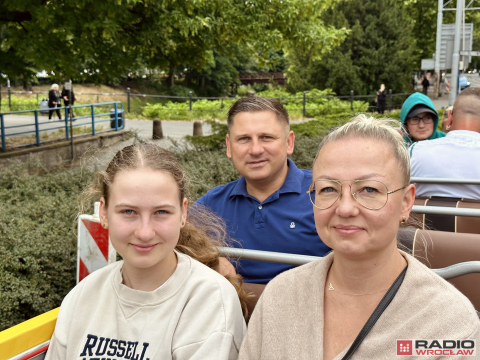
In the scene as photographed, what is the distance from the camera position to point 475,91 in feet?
14.6

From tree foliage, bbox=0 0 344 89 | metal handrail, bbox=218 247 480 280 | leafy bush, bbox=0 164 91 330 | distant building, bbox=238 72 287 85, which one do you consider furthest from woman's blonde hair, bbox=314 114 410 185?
distant building, bbox=238 72 287 85

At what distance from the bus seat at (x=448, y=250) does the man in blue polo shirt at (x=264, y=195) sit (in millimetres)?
432

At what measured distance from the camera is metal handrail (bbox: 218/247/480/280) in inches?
78.0

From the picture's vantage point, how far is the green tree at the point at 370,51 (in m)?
25.3

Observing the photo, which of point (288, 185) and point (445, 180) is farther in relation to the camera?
point (445, 180)

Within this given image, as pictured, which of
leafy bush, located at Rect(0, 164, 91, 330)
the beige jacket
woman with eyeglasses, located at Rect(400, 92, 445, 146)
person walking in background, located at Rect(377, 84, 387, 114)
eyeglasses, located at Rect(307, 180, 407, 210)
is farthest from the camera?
person walking in background, located at Rect(377, 84, 387, 114)

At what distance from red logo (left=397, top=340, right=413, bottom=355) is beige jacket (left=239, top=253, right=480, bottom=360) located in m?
0.01

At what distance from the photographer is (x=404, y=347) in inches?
55.1

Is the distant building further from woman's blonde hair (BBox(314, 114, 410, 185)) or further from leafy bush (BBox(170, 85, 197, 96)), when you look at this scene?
woman's blonde hair (BBox(314, 114, 410, 185))

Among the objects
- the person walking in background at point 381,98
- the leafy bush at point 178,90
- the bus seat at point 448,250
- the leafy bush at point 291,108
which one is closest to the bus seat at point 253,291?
the bus seat at point 448,250

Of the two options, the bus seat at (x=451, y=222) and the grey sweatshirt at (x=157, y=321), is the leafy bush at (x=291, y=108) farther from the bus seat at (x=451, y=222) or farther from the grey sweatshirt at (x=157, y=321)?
the grey sweatshirt at (x=157, y=321)

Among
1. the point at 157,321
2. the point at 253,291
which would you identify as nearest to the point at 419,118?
the point at 253,291

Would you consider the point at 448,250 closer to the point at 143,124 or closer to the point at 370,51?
the point at 143,124

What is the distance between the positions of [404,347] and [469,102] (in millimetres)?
3434
